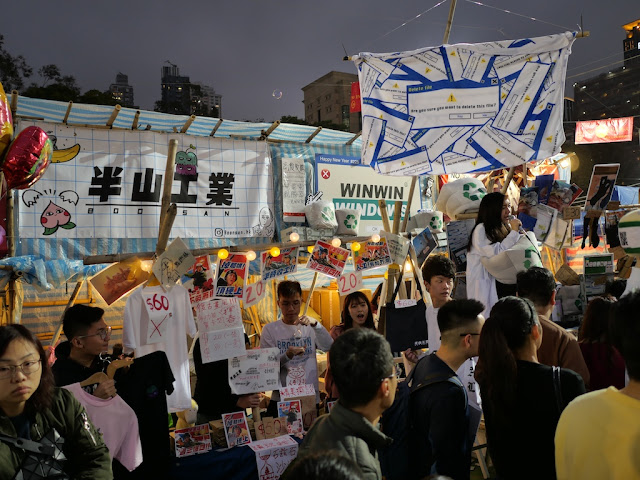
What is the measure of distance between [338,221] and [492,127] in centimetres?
331

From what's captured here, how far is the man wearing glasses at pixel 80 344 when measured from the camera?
10.3 feet

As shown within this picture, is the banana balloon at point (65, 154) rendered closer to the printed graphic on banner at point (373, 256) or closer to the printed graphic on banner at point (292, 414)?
the printed graphic on banner at point (373, 256)

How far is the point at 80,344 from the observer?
320 cm

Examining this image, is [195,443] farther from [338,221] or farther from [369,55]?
[338,221]

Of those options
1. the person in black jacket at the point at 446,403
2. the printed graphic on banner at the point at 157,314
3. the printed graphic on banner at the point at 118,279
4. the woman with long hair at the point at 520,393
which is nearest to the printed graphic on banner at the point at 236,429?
the printed graphic on banner at the point at 157,314

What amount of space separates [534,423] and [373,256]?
3010 mm

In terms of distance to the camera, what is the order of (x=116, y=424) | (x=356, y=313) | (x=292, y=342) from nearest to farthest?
(x=116, y=424), (x=292, y=342), (x=356, y=313)

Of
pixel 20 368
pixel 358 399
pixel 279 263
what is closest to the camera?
pixel 358 399

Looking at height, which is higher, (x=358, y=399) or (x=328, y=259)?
(x=328, y=259)

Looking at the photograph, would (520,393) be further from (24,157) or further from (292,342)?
(24,157)

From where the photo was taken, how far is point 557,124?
4633 mm

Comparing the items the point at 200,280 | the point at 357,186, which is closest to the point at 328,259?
the point at 200,280

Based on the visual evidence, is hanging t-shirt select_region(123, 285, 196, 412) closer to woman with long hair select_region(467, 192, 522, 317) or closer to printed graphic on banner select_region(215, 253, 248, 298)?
printed graphic on banner select_region(215, 253, 248, 298)

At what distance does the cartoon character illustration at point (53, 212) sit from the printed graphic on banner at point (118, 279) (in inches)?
109
